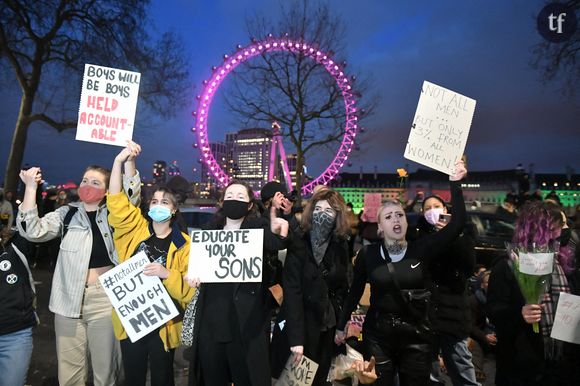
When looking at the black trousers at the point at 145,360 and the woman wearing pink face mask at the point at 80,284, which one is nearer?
the black trousers at the point at 145,360

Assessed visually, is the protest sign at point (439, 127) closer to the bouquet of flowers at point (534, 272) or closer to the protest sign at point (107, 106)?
the bouquet of flowers at point (534, 272)

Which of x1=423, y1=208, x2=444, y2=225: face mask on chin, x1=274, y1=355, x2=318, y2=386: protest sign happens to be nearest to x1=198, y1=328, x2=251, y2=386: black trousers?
x1=274, y1=355, x2=318, y2=386: protest sign

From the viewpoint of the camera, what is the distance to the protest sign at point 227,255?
2986 mm

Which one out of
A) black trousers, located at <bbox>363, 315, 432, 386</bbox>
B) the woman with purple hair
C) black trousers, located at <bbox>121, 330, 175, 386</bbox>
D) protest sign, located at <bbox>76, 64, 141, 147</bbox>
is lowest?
black trousers, located at <bbox>121, 330, 175, 386</bbox>

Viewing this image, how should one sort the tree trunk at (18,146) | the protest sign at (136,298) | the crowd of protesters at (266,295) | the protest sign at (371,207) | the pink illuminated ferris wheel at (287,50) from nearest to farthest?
the crowd of protesters at (266,295) → the protest sign at (136,298) → the protest sign at (371,207) → the tree trunk at (18,146) → the pink illuminated ferris wheel at (287,50)

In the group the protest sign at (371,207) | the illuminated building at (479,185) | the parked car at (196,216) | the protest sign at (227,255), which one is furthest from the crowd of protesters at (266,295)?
the illuminated building at (479,185)

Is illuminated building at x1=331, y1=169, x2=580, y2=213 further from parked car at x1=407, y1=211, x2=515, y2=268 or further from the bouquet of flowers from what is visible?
the bouquet of flowers

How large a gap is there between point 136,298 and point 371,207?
6.95 m

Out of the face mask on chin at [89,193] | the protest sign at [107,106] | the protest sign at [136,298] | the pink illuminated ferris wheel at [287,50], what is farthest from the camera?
the pink illuminated ferris wheel at [287,50]

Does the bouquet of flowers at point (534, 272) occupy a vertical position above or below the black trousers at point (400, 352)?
above

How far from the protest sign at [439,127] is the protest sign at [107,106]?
248cm

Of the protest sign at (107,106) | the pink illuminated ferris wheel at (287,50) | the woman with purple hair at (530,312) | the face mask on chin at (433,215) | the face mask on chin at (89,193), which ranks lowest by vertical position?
the woman with purple hair at (530,312)

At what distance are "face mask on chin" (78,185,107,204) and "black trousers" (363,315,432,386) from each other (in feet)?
8.33

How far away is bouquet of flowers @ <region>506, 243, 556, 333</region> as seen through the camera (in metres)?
2.72
